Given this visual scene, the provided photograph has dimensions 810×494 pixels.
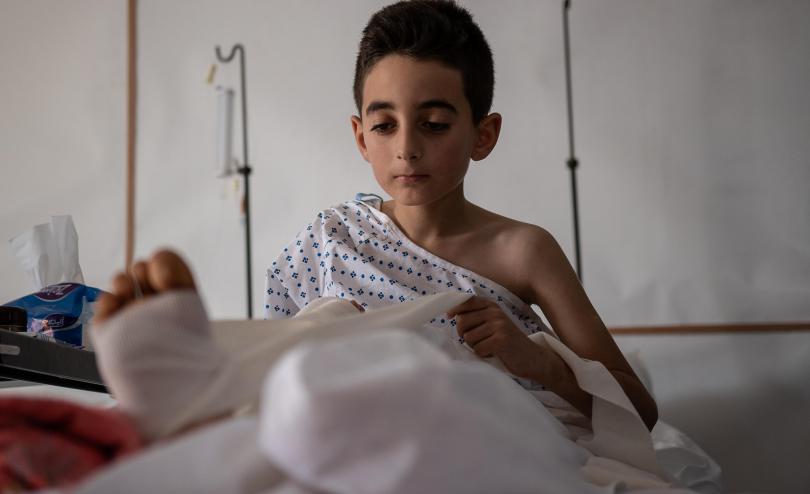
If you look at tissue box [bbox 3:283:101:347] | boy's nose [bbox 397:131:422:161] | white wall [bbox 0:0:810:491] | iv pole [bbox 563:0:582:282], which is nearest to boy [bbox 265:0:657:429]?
boy's nose [bbox 397:131:422:161]

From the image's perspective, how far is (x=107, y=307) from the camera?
0.60 meters

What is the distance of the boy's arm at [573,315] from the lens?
1.17 metres

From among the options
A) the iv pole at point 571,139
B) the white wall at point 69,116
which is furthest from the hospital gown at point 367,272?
the white wall at point 69,116

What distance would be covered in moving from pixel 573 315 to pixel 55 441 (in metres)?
0.82

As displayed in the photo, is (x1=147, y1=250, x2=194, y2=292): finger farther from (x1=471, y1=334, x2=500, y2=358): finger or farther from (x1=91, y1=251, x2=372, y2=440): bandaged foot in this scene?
(x1=471, y1=334, x2=500, y2=358): finger

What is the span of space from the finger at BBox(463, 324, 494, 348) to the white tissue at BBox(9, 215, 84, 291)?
856mm

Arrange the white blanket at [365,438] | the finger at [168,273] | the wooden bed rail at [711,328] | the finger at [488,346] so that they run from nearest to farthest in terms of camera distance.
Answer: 1. the white blanket at [365,438]
2. the finger at [168,273]
3. the finger at [488,346]
4. the wooden bed rail at [711,328]

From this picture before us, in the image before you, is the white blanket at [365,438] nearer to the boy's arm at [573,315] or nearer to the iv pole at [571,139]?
the boy's arm at [573,315]

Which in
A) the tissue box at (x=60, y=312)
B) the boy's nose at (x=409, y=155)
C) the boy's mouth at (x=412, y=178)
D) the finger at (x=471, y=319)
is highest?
the boy's nose at (x=409, y=155)

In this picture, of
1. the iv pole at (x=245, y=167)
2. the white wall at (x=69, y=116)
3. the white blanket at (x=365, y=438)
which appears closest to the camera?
the white blanket at (x=365, y=438)

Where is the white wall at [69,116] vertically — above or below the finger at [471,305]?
above

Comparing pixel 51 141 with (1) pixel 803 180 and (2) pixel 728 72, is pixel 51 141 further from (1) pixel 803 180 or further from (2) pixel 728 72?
(1) pixel 803 180

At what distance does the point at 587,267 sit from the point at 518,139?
433 millimetres

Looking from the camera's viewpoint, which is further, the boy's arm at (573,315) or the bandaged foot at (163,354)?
the boy's arm at (573,315)
